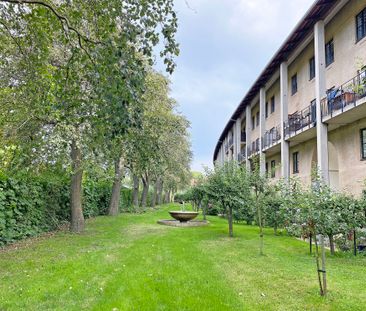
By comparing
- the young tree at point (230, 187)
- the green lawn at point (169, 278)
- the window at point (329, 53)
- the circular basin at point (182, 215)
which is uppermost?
the window at point (329, 53)

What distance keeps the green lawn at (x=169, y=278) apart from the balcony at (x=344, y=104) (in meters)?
6.23

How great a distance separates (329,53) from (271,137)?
814cm

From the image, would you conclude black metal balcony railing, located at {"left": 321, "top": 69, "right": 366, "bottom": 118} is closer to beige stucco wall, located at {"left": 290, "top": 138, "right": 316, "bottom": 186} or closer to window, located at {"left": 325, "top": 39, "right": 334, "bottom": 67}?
window, located at {"left": 325, "top": 39, "right": 334, "bottom": 67}

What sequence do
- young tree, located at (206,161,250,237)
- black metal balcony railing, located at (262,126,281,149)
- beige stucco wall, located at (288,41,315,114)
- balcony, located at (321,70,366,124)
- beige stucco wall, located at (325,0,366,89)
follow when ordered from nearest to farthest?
1. balcony, located at (321,70,366,124)
2. young tree, located at (206,161,250,237)
3. beige stucco wall, located at (325,0,366,89)
4. beige stucco wall, located at (288,41,315,114)
5. black metal balcony railing, located at (262,126,281,149)

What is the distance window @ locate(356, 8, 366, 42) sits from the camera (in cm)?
1457

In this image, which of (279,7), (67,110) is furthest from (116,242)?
(279,7)

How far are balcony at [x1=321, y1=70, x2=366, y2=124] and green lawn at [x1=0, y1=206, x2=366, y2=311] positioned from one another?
623 cm

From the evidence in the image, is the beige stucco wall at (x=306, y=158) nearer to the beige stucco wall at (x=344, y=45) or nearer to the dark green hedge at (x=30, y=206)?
the beige stucco wall at (x=344, y=45)

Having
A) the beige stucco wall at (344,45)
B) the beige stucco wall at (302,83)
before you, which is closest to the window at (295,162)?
the beige stucco wall at (302,83)

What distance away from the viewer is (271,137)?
975 inches

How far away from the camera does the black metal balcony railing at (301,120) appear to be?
17.3 m

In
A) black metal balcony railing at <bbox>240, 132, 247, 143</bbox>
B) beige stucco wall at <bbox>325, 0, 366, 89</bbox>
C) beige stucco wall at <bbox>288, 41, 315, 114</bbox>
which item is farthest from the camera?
black metal balcony railing at <bbox>240, 132, 247, 143</bbox>

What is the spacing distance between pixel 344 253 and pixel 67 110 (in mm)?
9133

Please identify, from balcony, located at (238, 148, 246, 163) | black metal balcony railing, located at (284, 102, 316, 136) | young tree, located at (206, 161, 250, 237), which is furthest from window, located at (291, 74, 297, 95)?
balcony, located at (238, 148, 246, 163)
